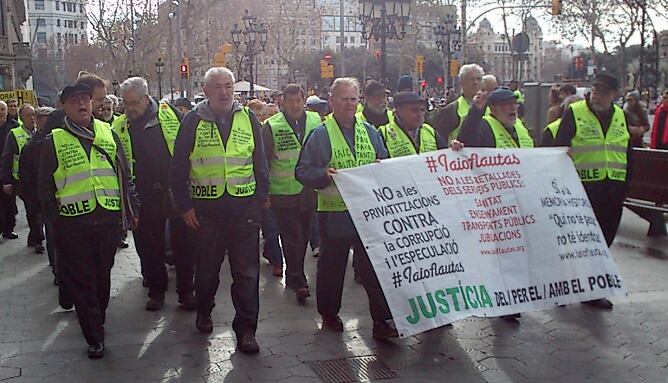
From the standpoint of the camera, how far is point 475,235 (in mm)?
5367

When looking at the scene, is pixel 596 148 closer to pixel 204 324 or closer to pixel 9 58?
pixel 204 324

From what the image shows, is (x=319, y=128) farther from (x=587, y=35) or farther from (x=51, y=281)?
(x=587, y=35)

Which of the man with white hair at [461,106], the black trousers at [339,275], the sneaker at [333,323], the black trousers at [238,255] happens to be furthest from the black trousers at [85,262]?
the man with white hair at [461,106]

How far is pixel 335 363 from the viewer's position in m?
5.36

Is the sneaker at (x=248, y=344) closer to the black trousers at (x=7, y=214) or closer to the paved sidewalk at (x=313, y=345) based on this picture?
the paved sidewalk at (x=313, y=345)

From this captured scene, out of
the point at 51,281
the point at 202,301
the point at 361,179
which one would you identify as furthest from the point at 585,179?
the point at 51,281

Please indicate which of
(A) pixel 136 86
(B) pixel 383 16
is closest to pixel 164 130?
(A) pixel 136 86

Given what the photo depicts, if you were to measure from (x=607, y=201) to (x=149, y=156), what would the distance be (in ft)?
12.9

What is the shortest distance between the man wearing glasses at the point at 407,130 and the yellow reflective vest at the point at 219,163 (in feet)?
4.03

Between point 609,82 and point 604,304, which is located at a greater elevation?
point 609,82

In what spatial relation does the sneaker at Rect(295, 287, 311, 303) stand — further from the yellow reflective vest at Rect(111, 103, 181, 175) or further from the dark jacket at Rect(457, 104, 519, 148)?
the dark jacket at Rect(457, 104, 519, 148)

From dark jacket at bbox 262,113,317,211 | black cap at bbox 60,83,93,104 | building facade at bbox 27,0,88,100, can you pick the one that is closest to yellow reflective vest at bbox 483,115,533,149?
dark jacket at bbox 262,113,317,211

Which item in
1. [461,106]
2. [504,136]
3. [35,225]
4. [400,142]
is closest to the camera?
[400,142]

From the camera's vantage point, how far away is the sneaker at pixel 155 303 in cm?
685
